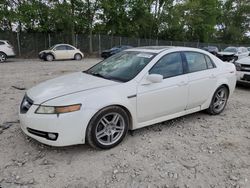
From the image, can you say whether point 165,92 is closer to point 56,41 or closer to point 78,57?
point 78,57

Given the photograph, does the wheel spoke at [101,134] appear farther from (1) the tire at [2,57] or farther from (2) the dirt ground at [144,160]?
(1) the tire at [2,57]

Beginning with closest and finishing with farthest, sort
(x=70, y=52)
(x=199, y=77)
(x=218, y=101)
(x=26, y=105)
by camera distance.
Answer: (x=26, y=105) → (x=199, y=77) → (x=218, y=101) → (x=70, y=52)

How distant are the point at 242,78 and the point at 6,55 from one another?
14675 millimetres

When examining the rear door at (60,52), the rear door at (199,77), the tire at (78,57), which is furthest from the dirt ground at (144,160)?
the tire at (78,57)

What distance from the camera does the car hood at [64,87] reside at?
325 centimetres

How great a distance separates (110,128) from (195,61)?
2.18 m

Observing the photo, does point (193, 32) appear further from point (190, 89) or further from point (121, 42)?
point (190, 89)

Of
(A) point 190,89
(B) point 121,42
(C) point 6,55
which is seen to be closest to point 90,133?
(A) point 190,89

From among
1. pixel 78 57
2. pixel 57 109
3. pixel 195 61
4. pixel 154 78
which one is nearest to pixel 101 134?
pixel 57 109

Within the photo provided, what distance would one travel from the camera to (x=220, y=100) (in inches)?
198

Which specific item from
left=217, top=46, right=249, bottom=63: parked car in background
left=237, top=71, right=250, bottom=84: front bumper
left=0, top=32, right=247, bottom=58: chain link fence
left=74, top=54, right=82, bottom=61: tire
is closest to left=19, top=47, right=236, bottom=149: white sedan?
→ left=237, top=71, right=250, bottom=84: front bumper

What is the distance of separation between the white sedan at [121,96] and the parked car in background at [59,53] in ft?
47.4

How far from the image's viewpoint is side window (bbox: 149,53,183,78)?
12.8 feet

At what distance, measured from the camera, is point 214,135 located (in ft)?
13.2
